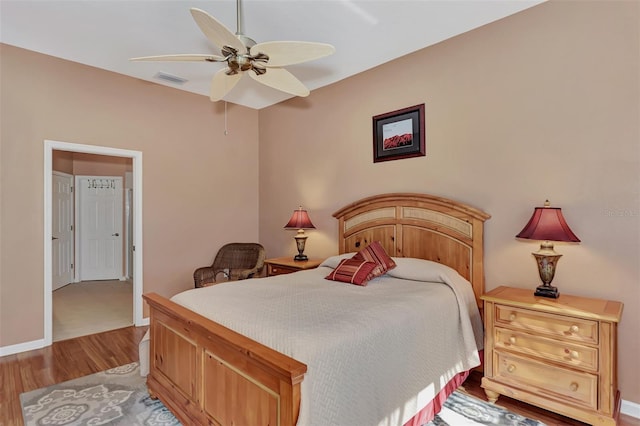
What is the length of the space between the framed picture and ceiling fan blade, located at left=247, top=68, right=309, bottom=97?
110 cm

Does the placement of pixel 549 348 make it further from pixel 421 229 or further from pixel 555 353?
pixel 421 229

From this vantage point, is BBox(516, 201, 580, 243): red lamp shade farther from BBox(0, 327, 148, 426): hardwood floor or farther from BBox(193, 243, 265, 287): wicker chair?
BBox(0, 327, 148, 426): hardwood floor

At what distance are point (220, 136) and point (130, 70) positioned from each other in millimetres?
1350

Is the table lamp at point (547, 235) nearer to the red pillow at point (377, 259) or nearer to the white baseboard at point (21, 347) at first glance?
the red pillow at point (377, 259)

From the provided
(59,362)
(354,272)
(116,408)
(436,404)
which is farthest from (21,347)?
(436,404)

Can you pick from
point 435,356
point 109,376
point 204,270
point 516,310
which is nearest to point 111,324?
point 204,270

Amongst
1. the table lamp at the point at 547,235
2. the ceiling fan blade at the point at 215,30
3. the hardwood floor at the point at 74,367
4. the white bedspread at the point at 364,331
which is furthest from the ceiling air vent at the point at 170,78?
the table lamp at the point at 547,235

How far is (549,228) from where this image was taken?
2334mm

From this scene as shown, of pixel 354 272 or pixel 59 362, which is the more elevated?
pixel 354 272

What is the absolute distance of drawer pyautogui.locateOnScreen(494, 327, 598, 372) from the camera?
210 cm

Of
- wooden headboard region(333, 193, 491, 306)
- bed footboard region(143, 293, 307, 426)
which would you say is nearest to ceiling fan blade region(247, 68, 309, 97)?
wooden headboard region(333, 193, 491, 306)

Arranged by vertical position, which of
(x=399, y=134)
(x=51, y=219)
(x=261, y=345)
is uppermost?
(x=399, y=134)

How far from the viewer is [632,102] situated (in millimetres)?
2311

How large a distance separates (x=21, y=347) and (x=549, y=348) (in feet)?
15.0
